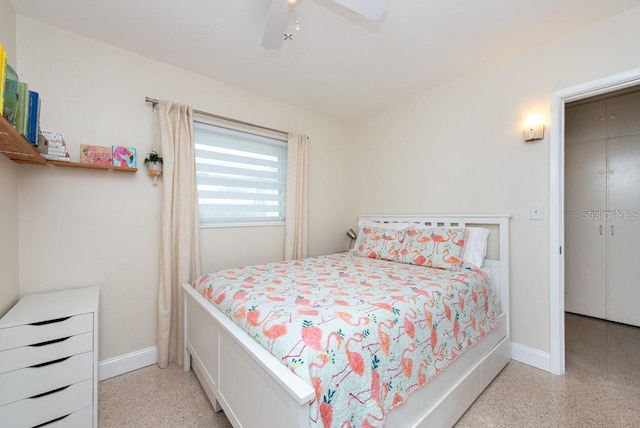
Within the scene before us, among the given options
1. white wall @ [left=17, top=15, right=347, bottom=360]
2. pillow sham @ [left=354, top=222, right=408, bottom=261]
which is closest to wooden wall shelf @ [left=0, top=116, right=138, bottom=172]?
white wall @ [left=17, top=15, right=347, bottom=360]

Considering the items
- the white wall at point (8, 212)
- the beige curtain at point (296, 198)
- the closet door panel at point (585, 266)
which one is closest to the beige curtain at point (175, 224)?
the white wall at point (8, 212)

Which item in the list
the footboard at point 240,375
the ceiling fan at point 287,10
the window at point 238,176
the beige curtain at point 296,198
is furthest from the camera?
the beige curtain at point 296,198

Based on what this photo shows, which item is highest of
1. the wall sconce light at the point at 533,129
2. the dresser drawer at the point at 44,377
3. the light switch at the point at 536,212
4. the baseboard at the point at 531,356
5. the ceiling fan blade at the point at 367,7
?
the ceiling fan blade at the point at 367,7

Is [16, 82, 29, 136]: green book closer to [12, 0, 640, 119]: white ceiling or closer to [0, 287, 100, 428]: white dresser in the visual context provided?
[12, 0, 640, 119]: white ceiling

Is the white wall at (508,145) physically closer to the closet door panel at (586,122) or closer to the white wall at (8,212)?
the closet door panel at (586,122)

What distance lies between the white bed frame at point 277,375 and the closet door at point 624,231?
1.87m

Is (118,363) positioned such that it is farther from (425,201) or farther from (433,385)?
(425,201)

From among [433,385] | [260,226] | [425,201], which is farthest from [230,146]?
[433,385]

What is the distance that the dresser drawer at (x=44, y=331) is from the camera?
1301 millimetres

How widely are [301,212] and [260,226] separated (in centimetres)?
52

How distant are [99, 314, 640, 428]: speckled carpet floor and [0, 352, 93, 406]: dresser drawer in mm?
414

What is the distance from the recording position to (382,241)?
2777 mm

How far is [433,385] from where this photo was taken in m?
1.42

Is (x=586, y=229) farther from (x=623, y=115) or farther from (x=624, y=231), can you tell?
(x=623, y=115)
